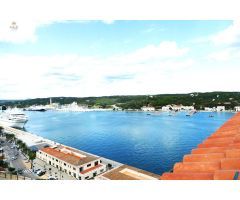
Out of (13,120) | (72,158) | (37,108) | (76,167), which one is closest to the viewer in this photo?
(76,167)

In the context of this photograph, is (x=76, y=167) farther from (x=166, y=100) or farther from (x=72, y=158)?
(x=166, y=100)

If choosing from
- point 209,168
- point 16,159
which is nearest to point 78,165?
point 16,159

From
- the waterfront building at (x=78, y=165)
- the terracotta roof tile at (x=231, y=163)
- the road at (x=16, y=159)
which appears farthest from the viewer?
the road at (x=16, y=159)

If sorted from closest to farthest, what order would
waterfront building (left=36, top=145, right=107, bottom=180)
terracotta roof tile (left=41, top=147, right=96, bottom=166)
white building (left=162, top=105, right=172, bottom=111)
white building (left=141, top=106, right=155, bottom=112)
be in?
waterfront building (left=36, top=145, right=107, bottom=180), terracotta roof tile (left=41, top=147, right=96, bottom=166), white building (left=162, top=105, right=172, bottom=111), white building (left=141, top=106, right=155, bottom=112)

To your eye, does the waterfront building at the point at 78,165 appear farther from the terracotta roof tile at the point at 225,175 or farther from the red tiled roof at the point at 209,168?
the terracotta roof tile at the point at 225,175

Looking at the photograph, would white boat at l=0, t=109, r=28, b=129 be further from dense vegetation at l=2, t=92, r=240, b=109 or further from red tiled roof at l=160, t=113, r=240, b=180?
red tiled roof at l=160, t=113, r=240, b=180

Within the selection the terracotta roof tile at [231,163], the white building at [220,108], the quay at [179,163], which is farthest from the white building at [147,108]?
the terracotta roof tile at [231,163]

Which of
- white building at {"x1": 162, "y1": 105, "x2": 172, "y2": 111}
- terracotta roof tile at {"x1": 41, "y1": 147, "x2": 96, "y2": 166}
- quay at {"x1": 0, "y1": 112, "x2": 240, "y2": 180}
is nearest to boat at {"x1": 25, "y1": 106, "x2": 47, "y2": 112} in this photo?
white building at {"x1": 162, "y1": 105, "x2": 172, "y2": 111}

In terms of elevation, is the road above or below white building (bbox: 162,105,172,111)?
below

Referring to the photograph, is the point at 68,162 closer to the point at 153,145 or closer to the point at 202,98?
the point at 153,145
